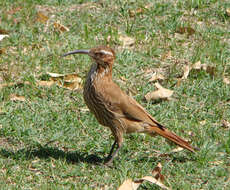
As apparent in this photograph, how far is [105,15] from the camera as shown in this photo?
9.84m

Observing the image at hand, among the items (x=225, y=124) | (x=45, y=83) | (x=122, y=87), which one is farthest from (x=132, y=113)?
(x=45, y=83)

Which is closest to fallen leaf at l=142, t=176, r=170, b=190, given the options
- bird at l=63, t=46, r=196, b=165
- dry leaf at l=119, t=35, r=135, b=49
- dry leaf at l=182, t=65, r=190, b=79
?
bird at l=63, t=46, r=196, b=165

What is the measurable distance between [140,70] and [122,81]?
0.46m

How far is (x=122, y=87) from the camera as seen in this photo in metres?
8.01

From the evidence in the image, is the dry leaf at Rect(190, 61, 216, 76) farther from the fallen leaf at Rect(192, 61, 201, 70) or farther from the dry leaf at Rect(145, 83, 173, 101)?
Answer: the dry leaf at Rect(145, 83, 173, 101)

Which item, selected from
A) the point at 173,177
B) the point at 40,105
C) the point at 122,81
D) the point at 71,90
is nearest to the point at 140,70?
the point at 122,81

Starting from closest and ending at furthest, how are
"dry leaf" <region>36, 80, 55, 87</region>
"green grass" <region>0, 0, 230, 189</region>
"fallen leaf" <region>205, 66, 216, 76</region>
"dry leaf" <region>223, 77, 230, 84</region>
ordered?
"green grass" <region>0, 0, 230, 189</region> → "dry leaf" <region>36, 80, 55, 87</region> → "dry leaf" <region>223, 77, 230, 84</region> → "fallen leaf" <region>205, 66, 216, 76</region>

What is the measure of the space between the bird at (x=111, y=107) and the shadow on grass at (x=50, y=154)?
0.21 metres

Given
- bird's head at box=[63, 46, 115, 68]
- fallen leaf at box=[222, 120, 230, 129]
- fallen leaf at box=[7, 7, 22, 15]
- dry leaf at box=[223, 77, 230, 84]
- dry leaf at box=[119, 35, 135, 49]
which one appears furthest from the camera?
fallen leaf at box=[7, 7, 22, 15]

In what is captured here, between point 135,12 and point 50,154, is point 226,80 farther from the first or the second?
point 50,154

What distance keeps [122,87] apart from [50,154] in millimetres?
1969

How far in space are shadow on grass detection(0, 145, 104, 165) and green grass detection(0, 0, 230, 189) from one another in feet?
0.04

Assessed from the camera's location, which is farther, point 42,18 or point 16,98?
point 42,18

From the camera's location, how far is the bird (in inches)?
247
